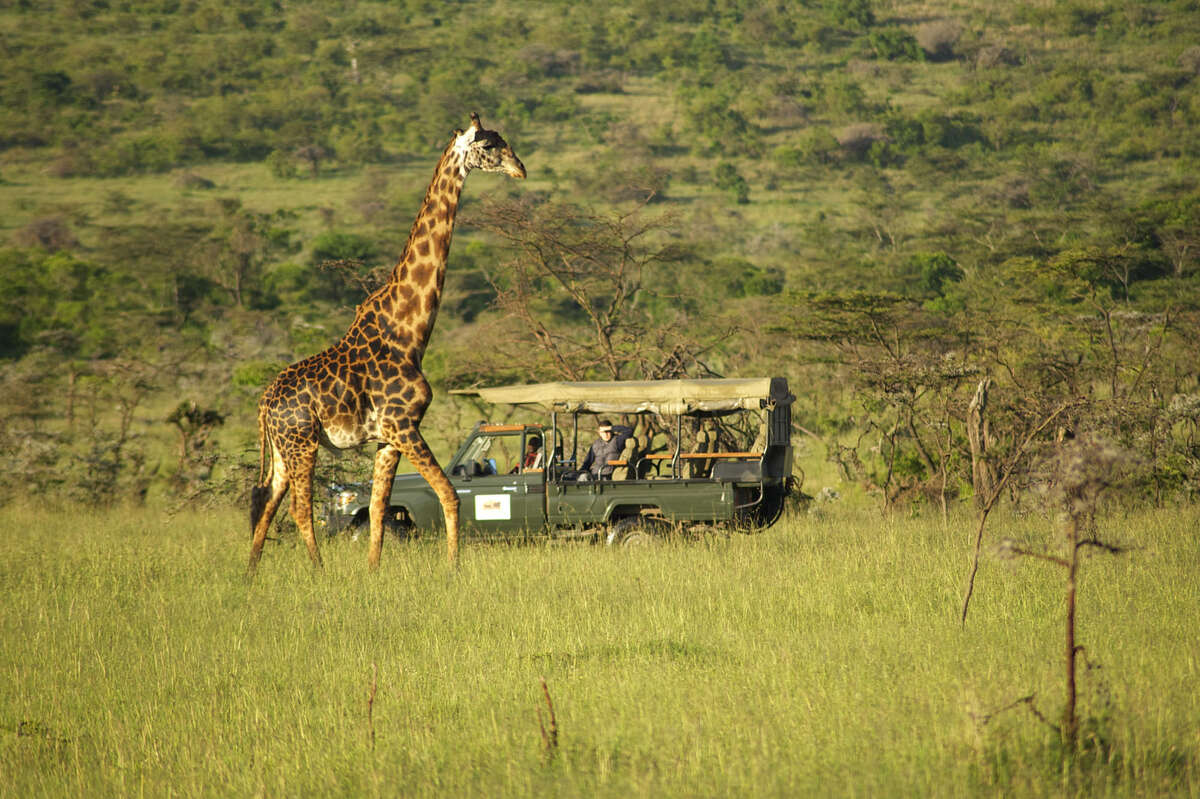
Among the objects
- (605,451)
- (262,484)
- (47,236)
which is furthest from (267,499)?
(47,236)

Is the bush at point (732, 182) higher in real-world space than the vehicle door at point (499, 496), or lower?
higher

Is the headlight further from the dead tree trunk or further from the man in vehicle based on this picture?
the dead tree trunk

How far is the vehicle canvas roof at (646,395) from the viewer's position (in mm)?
11688

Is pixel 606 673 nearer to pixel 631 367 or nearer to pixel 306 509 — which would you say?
pixel 306 509

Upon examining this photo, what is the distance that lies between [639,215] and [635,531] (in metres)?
34.5

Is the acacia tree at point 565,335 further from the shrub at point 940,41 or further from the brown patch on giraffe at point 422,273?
the shrub at point 940,41

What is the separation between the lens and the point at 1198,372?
18.3 metres

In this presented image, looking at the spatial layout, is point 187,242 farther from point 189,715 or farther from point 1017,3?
point 1017,3

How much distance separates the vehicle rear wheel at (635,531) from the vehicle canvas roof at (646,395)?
3.50 feet

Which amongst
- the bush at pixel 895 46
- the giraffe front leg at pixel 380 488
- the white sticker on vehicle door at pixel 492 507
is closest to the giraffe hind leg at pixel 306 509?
the giraffe front leg at pixel 380 488

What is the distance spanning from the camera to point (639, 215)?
1785 inches

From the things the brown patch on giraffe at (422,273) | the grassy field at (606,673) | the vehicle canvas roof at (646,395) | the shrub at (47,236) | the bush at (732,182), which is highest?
the bush at (732,182)

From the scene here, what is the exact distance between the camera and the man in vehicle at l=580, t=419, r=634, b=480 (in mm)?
12523

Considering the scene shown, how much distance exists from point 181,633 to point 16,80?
75.8 metres
